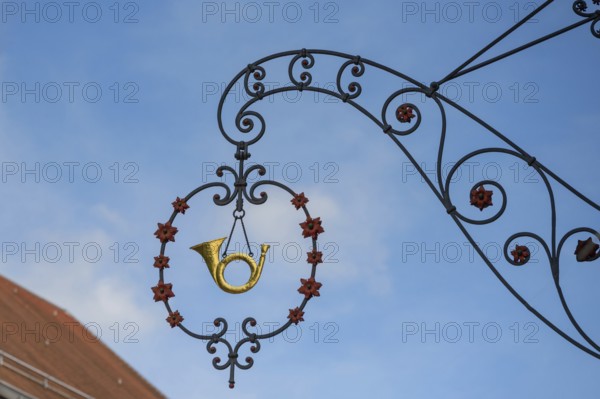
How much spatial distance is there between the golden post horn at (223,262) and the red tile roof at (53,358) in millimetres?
10324

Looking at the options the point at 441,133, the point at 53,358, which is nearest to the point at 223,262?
the point at 441,133

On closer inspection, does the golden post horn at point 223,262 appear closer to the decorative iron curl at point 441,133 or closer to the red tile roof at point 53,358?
the decorative iron curl at point 441,133

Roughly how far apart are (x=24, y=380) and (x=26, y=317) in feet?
19.3

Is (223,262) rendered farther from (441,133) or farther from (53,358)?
(53,358)

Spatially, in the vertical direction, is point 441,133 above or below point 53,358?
below

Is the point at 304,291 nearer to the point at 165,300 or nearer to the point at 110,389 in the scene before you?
the point at 165,300

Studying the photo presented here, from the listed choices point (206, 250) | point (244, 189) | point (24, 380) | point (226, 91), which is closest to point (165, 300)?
point (206, 250)

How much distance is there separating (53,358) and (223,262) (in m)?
15.3

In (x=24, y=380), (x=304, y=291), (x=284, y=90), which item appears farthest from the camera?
(x=24, y=380)

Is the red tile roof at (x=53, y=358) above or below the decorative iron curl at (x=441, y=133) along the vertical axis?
above

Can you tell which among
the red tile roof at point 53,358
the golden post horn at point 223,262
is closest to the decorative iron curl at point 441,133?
the golden post horn at point 223,262

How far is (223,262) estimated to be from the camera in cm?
589

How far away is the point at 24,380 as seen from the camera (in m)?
16.0

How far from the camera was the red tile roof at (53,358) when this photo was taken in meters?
16.2
